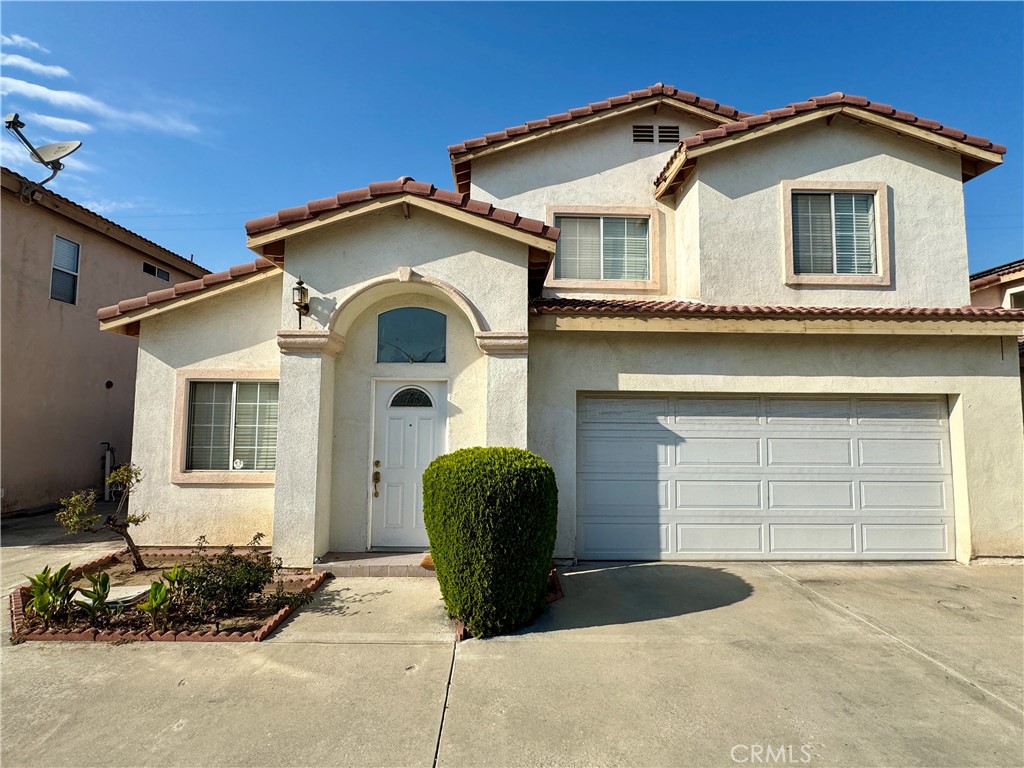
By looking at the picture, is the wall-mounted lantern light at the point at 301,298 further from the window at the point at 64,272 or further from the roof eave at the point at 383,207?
the window at the point at 64,272

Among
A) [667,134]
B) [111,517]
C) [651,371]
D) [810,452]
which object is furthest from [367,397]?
[667,134]

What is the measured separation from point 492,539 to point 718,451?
434 cm

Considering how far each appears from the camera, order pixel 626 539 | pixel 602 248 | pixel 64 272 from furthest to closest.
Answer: pixel 64 272, pixel 602 248, pixel 626 539

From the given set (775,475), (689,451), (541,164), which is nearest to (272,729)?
(689,451)

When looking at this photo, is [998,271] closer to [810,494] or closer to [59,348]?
[810,494]

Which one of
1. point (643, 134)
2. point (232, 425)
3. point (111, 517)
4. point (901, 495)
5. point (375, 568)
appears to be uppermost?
point (643, 134)

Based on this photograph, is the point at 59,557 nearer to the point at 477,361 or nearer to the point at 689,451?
the point at 477,361

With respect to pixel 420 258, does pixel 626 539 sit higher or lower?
lower

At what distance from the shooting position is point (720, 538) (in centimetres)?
775

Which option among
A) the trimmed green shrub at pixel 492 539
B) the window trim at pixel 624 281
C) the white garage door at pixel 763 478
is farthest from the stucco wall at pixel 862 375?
the trimmed green shrub at pixel 492 539

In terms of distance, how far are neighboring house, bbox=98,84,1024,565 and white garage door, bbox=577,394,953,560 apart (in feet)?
0.11

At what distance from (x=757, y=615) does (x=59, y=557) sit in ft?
31.2

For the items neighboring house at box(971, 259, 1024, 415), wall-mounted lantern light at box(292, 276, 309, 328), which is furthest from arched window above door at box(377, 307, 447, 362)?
neighboring house at box(971, 259, 1024, 415)
